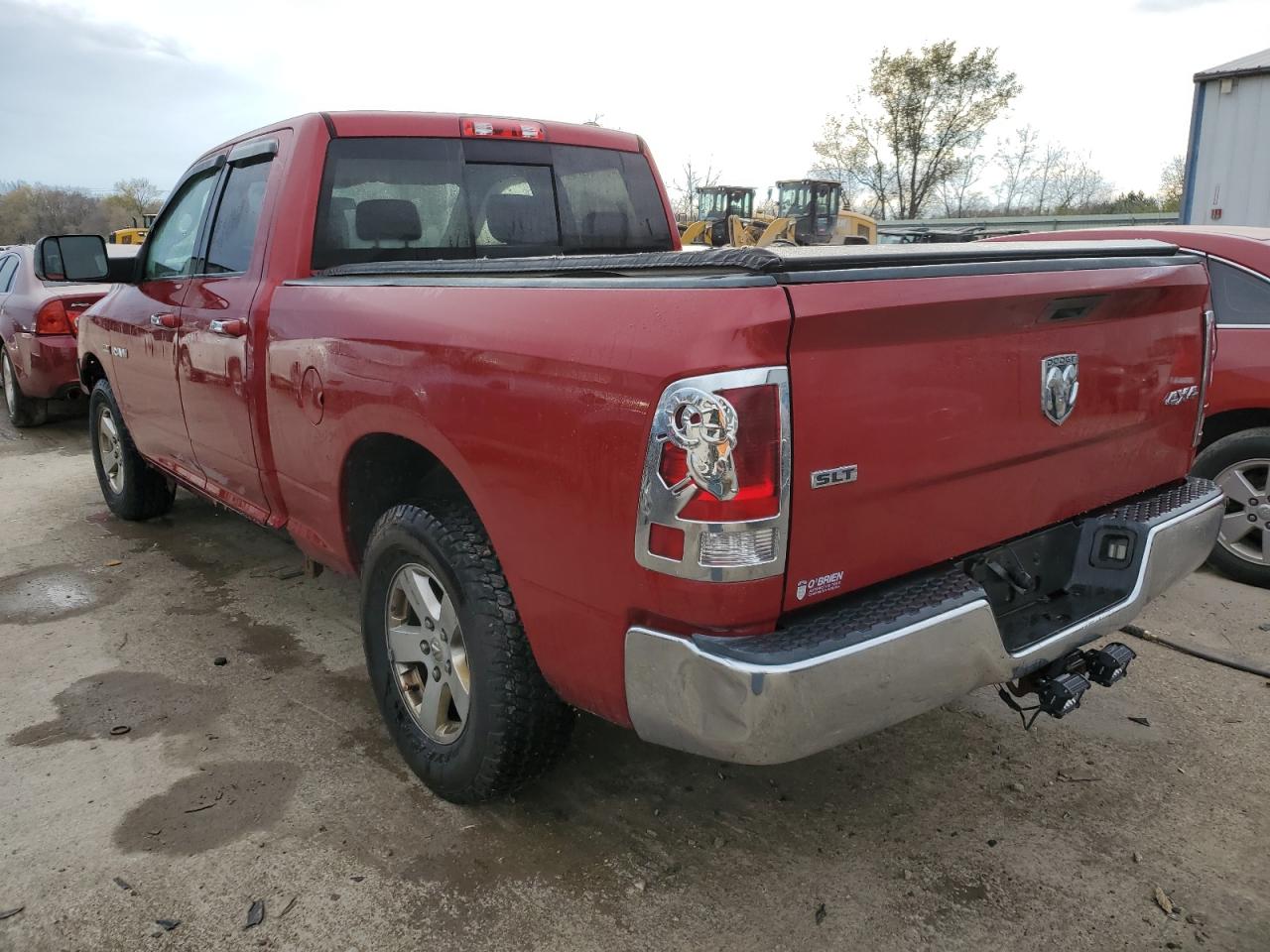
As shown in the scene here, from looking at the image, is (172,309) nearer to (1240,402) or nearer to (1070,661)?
(1070,661)

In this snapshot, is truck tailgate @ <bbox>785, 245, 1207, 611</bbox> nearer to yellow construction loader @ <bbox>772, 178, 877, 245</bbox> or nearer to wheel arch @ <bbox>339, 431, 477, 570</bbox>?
wheel arch @ <bbox>339, 431, 477, 570</bbox>

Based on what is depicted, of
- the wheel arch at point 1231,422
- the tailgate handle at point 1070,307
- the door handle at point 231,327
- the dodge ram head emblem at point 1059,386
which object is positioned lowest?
the wheel arch at point 1231,422

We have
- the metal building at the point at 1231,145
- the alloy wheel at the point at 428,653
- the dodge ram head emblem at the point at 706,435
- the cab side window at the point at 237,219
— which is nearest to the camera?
the dodge ram head emblem at the point at 706,435

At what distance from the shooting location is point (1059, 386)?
8.02 ft

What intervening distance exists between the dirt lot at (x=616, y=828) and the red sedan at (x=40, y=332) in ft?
16.9

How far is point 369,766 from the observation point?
3.12 m

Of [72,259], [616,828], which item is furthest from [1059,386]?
[72,259]

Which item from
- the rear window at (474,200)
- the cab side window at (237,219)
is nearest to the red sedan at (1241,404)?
the rear window at (474,200)

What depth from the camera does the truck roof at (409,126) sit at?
11.9 ft

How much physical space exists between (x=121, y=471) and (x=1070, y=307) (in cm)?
535

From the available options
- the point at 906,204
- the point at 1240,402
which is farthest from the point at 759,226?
the point at 906,204

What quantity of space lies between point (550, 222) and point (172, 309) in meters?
1.72

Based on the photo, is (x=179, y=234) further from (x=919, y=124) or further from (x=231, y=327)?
(x=919, y=124)

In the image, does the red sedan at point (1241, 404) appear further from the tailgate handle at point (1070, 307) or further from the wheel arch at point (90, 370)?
the wheel arch at point (90, 370)
